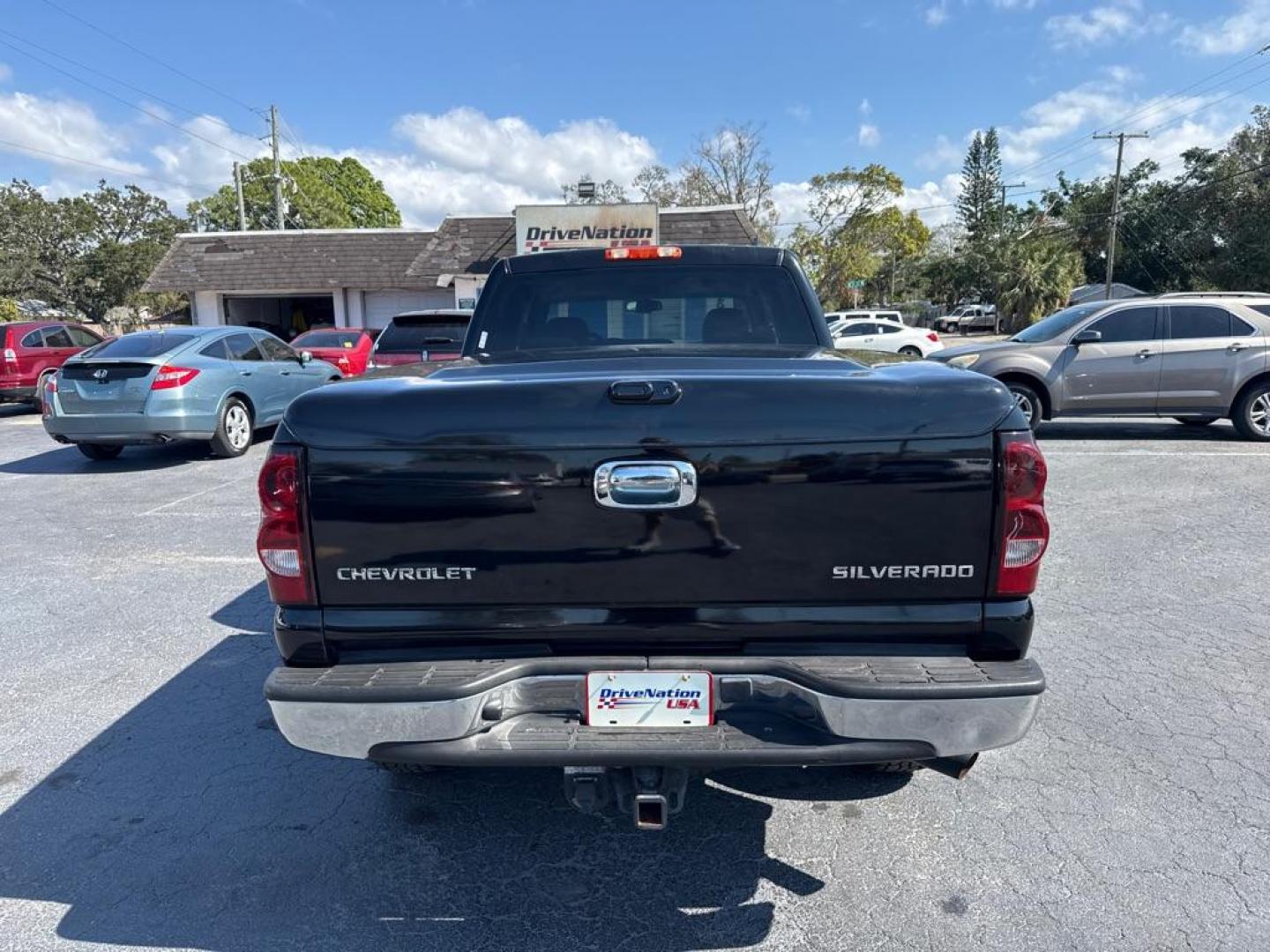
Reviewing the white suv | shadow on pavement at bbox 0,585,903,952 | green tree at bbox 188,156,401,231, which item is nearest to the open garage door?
the white suv

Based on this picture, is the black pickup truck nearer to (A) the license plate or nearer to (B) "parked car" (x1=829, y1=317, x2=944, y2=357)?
(A) the license plate

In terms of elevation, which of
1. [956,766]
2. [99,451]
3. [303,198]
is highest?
[303,198]

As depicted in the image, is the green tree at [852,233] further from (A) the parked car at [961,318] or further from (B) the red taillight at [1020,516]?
(B) the red taillight at [1020,516]

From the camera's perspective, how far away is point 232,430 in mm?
10625

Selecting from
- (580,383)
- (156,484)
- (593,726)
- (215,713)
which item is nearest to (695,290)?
(580,383)

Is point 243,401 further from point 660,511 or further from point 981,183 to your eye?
point 981,183

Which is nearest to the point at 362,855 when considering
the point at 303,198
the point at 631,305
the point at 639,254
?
the point at 631,305

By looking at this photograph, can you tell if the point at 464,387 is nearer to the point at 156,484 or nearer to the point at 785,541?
the point at 785,541

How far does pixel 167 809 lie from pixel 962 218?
9049cm

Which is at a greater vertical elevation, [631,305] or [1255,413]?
[631,305]

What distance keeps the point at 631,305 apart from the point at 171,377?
7769mm

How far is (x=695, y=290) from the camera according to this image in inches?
160

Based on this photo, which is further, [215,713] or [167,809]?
[215,713]

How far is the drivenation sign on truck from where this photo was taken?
63.4 ft
